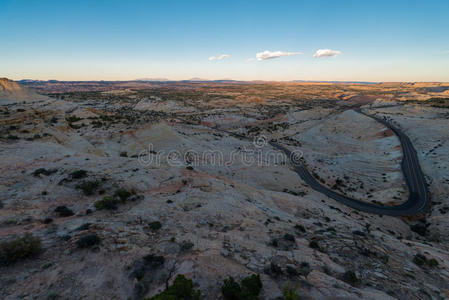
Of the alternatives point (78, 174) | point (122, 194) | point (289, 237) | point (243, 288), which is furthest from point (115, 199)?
point (289, 237)

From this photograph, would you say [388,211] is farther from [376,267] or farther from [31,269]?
[31,269]

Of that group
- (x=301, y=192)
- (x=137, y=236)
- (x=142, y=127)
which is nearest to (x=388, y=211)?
(x=301, y=192)

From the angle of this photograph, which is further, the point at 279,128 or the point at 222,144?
the point at 279,128

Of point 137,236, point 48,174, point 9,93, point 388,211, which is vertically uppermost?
point 9,93

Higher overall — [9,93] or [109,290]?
[9,93]

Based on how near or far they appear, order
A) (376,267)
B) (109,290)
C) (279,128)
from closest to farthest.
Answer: (109,290), (376,267), (279,128)

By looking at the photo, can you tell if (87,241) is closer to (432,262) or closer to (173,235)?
(173,235)

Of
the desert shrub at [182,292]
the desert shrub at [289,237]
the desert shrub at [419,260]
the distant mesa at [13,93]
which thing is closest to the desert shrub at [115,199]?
the desert shrub at [182,292]
